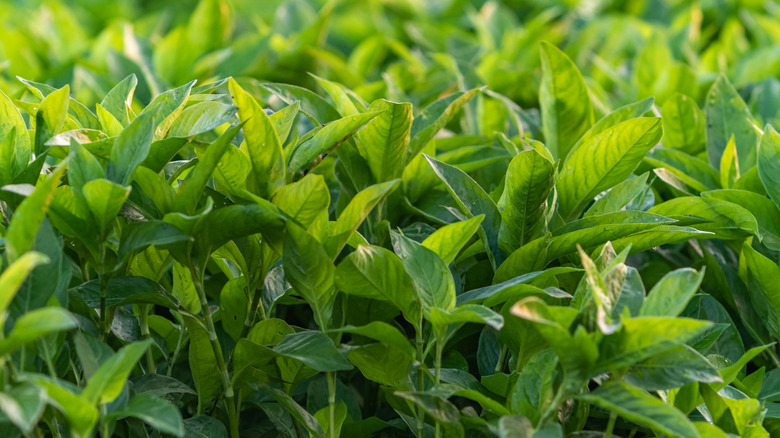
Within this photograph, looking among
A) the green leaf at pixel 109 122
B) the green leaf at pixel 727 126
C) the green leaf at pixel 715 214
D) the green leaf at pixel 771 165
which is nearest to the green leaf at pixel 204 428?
the green leaf at pixel 109 122

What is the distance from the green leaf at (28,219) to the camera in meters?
0.95

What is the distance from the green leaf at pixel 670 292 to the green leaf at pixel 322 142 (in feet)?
1.56

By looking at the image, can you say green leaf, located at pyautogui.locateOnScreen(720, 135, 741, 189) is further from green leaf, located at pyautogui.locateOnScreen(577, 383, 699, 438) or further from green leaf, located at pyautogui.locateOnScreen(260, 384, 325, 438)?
green leaf, located at pyautogui.locateOnScreen(260, 384, 325, 438)

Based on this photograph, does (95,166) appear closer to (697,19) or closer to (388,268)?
(388,268)

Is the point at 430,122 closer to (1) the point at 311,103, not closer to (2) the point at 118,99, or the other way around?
(1) the point at 311,103

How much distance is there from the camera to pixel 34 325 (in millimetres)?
873

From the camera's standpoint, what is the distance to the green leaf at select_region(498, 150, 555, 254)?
1.16 meters

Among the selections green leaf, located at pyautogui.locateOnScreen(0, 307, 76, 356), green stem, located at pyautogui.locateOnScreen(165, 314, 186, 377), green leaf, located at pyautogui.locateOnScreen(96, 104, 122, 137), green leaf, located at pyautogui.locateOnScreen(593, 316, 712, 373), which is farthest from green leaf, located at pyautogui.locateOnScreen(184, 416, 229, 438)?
green leaf, located at pyautogui.locateOnScreen(593, 316, 712, 373)

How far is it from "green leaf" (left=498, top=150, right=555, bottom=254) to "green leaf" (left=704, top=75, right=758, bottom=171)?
647 mm

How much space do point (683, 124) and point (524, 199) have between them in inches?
29.9

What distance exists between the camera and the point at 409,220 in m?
1.56

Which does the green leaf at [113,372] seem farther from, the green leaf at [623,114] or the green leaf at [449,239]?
the green leaf at [623,114]

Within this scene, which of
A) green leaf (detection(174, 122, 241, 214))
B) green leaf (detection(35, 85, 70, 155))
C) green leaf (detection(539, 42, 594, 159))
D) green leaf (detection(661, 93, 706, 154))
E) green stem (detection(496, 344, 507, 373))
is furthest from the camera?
green leaf (detection(661, 93, 706, 154))

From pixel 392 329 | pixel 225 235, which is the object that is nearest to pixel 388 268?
pixel 392 329
